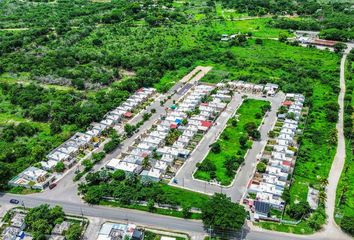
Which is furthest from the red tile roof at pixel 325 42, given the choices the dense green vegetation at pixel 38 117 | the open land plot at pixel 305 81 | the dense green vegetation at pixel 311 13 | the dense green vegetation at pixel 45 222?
the dense green vegetation at pixel 45 222

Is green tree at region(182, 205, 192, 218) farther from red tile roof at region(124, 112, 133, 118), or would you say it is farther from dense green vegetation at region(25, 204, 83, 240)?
red tile roof at region(124, 112, 133, 118)

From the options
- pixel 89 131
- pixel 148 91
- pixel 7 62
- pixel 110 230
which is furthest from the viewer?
pixel 7 62

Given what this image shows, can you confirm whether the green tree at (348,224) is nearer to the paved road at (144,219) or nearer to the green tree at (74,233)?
the paved road at (144,219)

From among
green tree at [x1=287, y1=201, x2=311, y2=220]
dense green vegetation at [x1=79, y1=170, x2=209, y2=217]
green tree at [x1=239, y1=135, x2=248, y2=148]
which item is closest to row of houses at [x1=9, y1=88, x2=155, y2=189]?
dense green vegetation at [x1=79, y1=170, x2=209, y2=217]

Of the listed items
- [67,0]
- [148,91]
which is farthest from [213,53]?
[67,0]

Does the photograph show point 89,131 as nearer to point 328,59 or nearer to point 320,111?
point 320,111

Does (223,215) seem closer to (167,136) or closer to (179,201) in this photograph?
(179,201)

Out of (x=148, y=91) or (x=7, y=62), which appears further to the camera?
(x=7, y=62)

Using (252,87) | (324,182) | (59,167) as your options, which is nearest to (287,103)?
(252,87)
